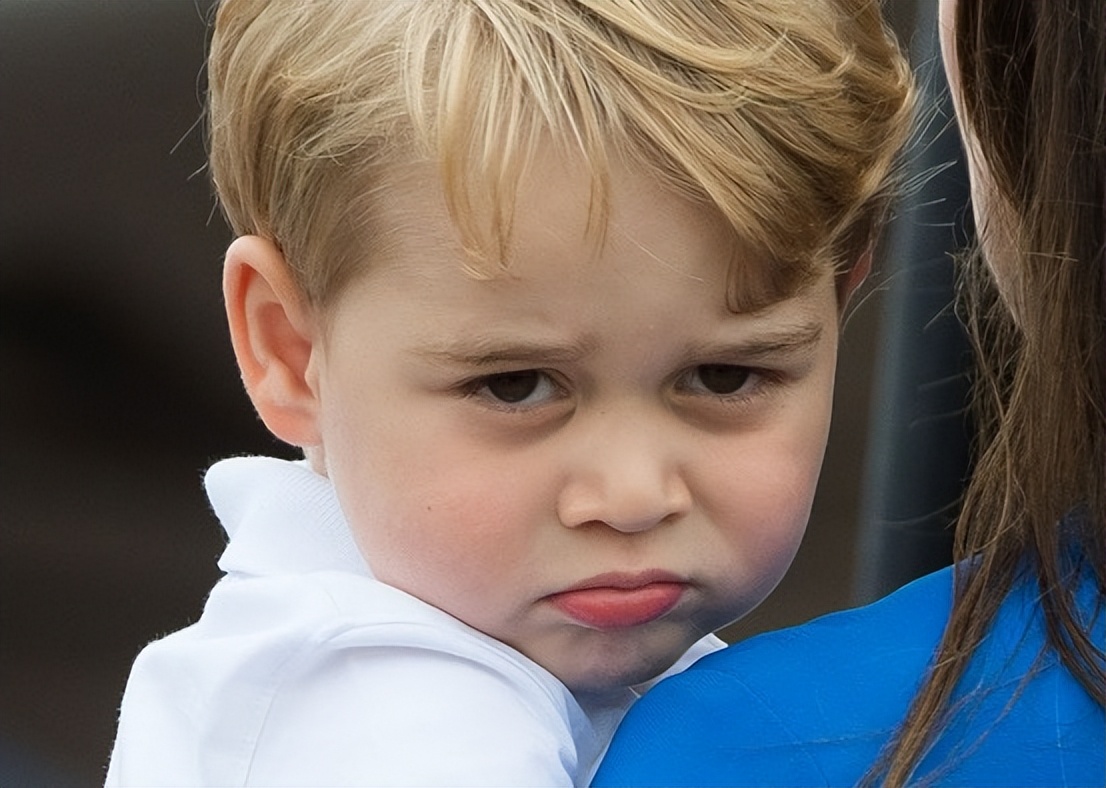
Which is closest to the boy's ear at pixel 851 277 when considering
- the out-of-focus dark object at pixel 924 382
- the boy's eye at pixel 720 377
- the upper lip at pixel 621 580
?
the boy's eye at pixel 720 377

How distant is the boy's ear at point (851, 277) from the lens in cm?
121

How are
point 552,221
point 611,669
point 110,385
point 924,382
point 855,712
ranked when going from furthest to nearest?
point 110,385, point 924,382, point 611,669, point 552,221, point 855,712

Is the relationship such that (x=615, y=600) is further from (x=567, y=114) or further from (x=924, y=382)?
(x=924, y=382)

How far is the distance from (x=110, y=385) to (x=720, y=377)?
1681mm

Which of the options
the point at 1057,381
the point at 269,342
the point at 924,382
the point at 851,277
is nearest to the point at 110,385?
the point at 924,382

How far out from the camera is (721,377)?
1.11 m

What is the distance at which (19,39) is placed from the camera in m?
2.50

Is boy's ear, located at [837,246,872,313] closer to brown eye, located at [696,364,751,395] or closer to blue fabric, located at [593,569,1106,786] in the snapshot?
brown eye, located at [696,364,751,395]

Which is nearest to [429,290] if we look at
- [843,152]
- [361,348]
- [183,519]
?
[361,348]

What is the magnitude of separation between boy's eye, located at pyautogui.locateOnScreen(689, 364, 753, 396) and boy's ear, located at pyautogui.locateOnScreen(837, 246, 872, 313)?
124 millimetres

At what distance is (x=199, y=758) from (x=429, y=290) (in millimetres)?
323

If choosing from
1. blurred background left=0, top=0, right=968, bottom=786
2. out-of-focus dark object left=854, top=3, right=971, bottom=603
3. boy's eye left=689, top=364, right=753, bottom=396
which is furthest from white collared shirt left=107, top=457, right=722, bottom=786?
blurred background left=0, top=0, right=968, bottom=786

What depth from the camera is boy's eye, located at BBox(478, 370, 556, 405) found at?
1.07 metres

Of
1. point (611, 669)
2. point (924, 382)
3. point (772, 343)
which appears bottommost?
point (611, 669)
